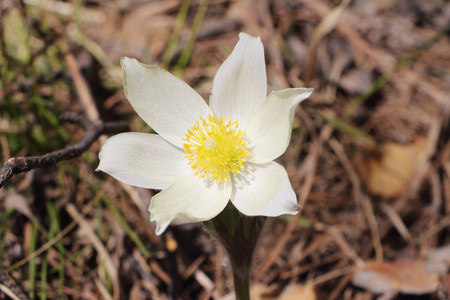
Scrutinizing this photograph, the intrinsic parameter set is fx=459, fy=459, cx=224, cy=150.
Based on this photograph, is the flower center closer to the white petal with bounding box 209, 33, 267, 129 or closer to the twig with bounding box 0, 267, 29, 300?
the white petal with bounding box 209, 33, 267, 129

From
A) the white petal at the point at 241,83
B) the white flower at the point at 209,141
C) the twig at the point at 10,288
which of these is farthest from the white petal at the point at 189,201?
the twig at the point at 10,288

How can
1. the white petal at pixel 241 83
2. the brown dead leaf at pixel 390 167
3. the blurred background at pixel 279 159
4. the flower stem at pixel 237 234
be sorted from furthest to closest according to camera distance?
1. the brown dead leaf at pixel 390 167
2. the blurred background at pixel 279 159
3. the white petal at pixel 241 83
4. the flower stem at pixel 237 234

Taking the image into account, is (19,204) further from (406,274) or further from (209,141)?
(406,274)

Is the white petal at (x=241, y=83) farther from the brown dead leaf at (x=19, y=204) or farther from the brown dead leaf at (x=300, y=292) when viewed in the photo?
the brown dead leaf at (x=19, y=204)

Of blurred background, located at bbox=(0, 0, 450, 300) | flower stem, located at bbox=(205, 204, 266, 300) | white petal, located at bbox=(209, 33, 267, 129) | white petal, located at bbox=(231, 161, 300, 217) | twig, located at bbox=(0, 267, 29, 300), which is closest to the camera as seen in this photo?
white petal, located at bbox=(231, 161, 300, 217)

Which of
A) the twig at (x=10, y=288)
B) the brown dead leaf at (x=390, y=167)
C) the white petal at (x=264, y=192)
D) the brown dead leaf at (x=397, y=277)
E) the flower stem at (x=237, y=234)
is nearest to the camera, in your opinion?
the white petal at (x=264, y=192)

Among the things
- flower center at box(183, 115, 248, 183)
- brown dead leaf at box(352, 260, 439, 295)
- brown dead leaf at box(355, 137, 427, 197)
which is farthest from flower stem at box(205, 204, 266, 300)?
brown dead leaf at box(355, 137, 427, 197)

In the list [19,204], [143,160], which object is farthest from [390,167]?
[19,204]

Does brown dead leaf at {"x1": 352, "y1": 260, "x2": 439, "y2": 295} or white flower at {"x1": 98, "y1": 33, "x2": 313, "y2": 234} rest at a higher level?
white flower at {"x1": 98, "y1": 33, "x2": 313, "y2": 234}
